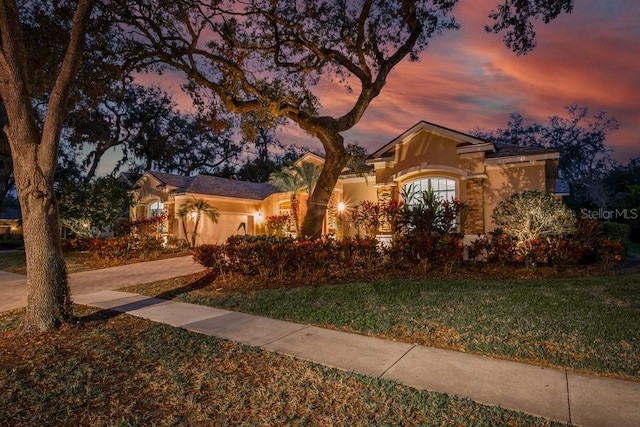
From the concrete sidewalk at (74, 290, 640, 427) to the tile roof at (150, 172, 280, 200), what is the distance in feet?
56.1

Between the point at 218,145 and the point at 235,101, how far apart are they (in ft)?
86.2

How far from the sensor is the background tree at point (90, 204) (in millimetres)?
16625

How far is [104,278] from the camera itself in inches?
435

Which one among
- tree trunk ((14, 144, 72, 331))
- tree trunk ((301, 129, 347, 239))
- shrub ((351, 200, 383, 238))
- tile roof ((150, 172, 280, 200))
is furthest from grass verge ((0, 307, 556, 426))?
tile roof ((150, 172, 280, 200))

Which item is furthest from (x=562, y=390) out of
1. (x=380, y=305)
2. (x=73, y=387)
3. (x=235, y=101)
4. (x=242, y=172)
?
(x=242, y=172)

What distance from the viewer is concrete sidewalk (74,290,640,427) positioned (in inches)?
127

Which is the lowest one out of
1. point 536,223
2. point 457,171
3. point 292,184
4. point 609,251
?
point 609,251

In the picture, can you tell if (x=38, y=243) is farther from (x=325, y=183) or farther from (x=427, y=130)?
(x=427, y=130)

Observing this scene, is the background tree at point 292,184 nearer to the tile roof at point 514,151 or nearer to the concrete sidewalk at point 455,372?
the tile roof at point 514,151

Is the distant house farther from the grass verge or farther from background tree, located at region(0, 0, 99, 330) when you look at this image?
the grass verge

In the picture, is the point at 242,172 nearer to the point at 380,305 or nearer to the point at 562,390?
the point at 380,305

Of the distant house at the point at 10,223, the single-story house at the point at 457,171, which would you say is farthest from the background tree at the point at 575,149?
the distant house at the point at 10,223

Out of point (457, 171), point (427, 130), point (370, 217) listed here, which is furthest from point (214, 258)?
point (427, 130)

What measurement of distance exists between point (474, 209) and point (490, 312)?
7.79 m
